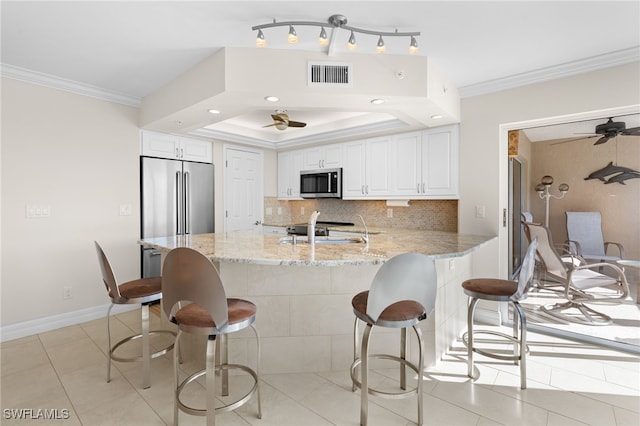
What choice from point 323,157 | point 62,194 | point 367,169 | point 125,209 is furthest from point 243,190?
point 62,194

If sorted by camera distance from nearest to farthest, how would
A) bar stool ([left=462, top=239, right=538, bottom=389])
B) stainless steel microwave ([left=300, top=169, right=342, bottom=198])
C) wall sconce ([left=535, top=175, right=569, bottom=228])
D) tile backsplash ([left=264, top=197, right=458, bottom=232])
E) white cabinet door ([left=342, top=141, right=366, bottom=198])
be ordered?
1. bar stool ([left=462, top=239, right=538, bottom=389])
2. wall sconce ([left=535, top=175, right=569, bottom=228])
3. tile backsplash ([left=264, top=197, right=458, bottom=232])
4. white cabinet door ([left=342, top=141, right=366, bottom=198])
5. stainless steel microwave ([left=300, top=169, right=342, bottom=198])

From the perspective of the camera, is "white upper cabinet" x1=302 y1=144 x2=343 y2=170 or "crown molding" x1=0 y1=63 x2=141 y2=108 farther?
"white upper cabinet" x1=302 y1=144 x2=343 y2=170

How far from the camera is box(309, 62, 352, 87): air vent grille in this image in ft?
8.44

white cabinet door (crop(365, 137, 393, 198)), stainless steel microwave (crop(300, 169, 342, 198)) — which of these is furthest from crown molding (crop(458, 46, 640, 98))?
stainless steel microwave (crop(300, 169, 342, 198))

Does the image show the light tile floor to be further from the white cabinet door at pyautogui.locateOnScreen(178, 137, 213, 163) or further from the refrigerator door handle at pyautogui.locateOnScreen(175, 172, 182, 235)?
the white cabinet door at pyautogui.locateOnScreen(178, 137, 213, 163)

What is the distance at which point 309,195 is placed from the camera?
5.10 m

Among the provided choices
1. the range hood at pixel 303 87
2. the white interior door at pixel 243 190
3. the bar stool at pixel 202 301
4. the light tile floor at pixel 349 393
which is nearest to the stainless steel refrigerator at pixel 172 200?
the white interior door at pixel 243 190

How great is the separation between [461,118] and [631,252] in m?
1.93

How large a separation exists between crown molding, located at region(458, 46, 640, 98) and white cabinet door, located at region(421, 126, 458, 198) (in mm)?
438

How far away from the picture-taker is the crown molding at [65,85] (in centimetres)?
297

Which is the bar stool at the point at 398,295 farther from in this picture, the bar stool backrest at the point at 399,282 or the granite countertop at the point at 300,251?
the granite countertop at the point at 300,251

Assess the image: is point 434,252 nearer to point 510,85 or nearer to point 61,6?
point 510,85

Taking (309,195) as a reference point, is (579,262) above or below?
below

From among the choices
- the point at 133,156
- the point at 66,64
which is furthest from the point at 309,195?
the point at 66,64
